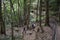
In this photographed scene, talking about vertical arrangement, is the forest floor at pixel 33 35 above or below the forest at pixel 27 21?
below

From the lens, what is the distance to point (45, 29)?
41.6 ft

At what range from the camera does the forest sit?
10.4 metres

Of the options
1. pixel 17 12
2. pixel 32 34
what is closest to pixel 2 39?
pixel 32 34

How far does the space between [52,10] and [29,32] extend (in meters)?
5.84

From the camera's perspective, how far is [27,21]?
1347 cm

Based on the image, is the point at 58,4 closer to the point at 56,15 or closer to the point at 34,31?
the point at 56,15

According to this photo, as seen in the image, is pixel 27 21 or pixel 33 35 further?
pixel 27 21

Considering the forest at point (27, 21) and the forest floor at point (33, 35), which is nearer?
the forest at point (27, 21)

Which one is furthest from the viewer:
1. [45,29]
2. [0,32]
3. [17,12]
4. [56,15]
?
[56,15]

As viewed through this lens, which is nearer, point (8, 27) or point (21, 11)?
point (8, 27)

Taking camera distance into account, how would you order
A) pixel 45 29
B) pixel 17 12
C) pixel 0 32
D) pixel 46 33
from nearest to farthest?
pixel 0 32 < pixel 46 33 < pixel 45 29 < pixel 17 12

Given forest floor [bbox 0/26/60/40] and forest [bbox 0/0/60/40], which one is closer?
forest [bbox 0/0/60/40]

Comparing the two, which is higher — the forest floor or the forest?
the forest

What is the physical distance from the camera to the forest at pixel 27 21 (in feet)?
34.2
